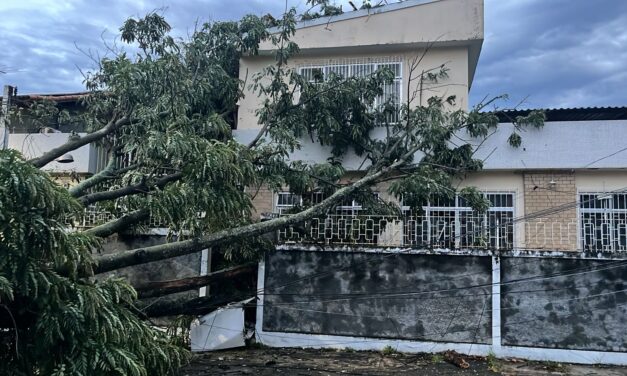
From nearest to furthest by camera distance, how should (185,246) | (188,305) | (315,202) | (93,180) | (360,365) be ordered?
(185,246) → (360,365) → (93,180) → (188,305) → (315,202)

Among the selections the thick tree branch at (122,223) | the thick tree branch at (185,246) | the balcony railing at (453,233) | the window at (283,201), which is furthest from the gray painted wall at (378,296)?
the thick tree branch at (122,223)

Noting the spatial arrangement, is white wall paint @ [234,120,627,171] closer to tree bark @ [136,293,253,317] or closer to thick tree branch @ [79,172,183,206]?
tree bark @ [136,293,253,317]

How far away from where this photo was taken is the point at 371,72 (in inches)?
411

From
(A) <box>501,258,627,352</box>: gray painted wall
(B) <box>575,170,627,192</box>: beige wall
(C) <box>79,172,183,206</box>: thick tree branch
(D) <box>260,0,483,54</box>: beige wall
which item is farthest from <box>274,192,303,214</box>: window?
(B) <box>575,170,627,192</box>: beige wall

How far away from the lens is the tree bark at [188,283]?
310 inches

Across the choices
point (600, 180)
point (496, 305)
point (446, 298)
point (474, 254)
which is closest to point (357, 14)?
point (474, 254)

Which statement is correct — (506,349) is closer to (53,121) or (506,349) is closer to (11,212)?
(11,212)

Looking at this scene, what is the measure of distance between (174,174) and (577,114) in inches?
317

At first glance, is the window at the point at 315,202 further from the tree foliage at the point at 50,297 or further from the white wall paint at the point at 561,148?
the tree foliage at the point at 50,297

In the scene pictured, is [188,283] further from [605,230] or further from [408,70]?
[605,230]

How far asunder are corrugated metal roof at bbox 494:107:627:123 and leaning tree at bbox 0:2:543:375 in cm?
62

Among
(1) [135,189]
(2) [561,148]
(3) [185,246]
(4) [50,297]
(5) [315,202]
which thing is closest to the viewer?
(4) [50,297]

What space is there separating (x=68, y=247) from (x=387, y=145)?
6264 mm

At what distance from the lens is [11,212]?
4.19 meters
